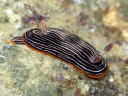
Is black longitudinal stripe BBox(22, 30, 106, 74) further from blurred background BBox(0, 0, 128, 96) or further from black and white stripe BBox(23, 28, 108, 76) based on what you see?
blurred background BBox(0, 0, 128, 96)

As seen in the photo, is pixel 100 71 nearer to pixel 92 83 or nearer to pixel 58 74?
pixel 92 83

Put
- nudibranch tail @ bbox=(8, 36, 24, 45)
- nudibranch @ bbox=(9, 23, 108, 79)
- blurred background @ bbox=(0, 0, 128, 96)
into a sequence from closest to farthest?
blurred background @ bbox=(0, 0, 128, 96) → nudibranch @ bbox=(9, 23, 108, 79) → nudibranch tail @ bbox=(8, 36, 24, 45)

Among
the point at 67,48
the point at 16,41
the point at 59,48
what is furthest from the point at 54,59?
the point at 16,41

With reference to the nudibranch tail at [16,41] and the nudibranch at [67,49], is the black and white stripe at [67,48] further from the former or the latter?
the nudibranch tail at [16,41]

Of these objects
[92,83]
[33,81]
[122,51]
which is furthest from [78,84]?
[122,51]

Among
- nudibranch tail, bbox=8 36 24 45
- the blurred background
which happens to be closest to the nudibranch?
nudibranch tail, bbox=8 36 24 45

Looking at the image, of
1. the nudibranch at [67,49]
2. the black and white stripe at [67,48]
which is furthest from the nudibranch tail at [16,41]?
the black and white stripe at [67,48]
